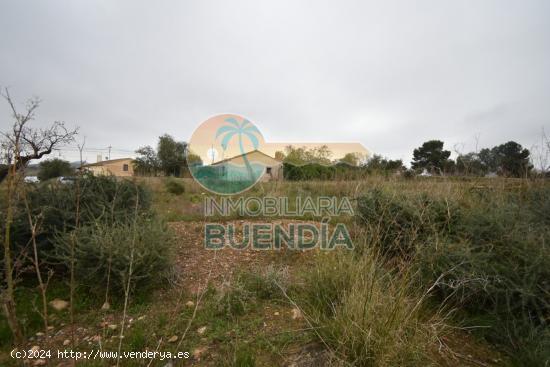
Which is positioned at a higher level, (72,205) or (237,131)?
(237,131)

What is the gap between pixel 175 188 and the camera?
302 inches

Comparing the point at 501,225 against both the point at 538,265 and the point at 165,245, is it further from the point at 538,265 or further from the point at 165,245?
the point at 165,245

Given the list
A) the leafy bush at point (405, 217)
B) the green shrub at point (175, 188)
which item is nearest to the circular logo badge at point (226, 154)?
the green shrub at point (175, 188)

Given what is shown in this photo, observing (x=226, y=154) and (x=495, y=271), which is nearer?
(x=495, y=271)

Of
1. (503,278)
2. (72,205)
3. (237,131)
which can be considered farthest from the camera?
(237,131)

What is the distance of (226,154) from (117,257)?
370 centimetres

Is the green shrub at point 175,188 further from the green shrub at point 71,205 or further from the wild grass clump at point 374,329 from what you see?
the wild grass clump at point 374,329

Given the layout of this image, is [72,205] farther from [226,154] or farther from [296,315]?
[226,154]

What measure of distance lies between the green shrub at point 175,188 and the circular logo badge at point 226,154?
1.52 metres

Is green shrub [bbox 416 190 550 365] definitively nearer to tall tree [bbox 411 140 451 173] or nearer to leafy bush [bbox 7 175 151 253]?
leafy bush [bbox 7 175 151 253]

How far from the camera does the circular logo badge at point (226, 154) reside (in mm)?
4676

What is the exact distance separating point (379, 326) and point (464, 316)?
1022 millimetres

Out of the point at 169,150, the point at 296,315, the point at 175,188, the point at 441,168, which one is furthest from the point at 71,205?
the point at 169,150

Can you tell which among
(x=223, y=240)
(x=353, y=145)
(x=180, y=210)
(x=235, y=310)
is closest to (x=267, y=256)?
(x=223, y=240)
